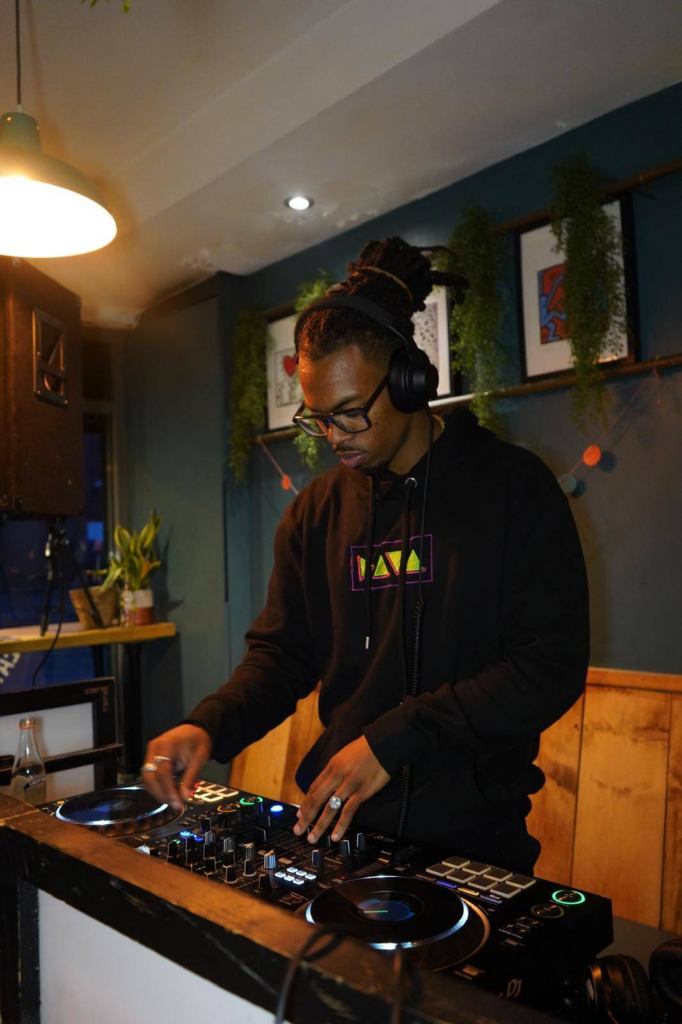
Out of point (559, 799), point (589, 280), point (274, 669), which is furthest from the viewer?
point (589, 280)

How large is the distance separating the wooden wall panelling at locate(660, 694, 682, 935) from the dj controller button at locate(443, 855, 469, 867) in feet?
4.17

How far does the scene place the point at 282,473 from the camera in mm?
3799

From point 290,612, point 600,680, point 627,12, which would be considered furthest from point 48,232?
point 600,680

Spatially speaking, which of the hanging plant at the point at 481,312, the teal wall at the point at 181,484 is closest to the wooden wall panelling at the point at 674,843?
the hanging plant at the point at 481,312

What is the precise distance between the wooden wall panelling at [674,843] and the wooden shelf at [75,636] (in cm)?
260

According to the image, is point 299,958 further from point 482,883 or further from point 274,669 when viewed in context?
point 274,669

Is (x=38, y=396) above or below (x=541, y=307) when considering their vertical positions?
below

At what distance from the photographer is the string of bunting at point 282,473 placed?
147 inches

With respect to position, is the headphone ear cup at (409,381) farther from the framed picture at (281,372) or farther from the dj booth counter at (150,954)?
the framed picture at (281,372)

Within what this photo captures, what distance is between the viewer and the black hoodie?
1263 millimetres

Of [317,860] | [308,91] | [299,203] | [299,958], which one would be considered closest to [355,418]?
[317,860]

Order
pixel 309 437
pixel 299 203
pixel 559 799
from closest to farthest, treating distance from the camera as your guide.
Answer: pixel 559 799
pixel 299 203
pixel 309 437

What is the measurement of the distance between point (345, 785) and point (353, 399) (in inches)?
26.5

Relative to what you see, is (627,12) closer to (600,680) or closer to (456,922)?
(600,680)
